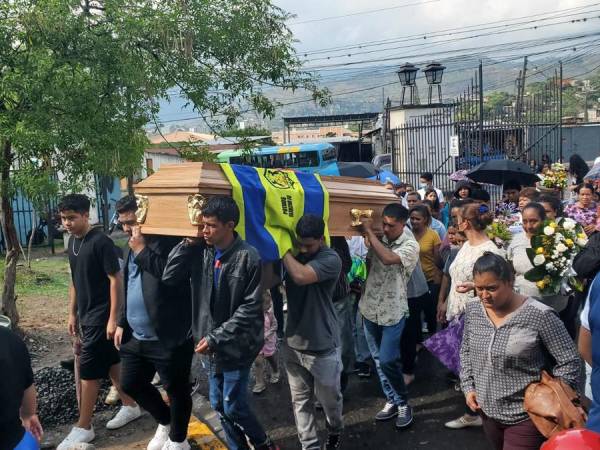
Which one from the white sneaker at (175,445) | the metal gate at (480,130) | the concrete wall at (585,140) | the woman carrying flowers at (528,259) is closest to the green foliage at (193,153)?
the white sneaker at (175,445)

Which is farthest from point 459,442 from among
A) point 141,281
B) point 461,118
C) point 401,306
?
point 461,118

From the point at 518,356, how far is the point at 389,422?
2.09 m

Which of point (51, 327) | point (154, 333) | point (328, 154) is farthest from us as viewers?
point (328, 154)

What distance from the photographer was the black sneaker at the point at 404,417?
4.87 meters

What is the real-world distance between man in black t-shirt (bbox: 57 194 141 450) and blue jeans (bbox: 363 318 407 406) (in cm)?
201

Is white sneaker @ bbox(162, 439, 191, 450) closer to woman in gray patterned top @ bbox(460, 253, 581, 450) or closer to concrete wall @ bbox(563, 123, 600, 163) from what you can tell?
woman in gray patterned top @ bbox(460, 253, 581, 450)

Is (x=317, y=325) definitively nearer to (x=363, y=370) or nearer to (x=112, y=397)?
(x=363, y=370)

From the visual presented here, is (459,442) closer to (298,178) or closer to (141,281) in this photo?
(298,178)

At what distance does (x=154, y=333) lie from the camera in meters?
4.31

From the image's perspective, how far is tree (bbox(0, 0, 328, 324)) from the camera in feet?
16.2

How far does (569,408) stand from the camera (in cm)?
290

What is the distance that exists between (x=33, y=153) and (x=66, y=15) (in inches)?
45.7

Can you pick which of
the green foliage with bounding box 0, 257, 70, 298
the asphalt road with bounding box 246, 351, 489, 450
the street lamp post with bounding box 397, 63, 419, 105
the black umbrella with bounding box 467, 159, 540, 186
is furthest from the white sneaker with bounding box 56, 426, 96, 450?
the street lamp post with bounding box 397, 63, 419, 105

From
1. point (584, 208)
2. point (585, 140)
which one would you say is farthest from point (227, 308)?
point (585, 140)
